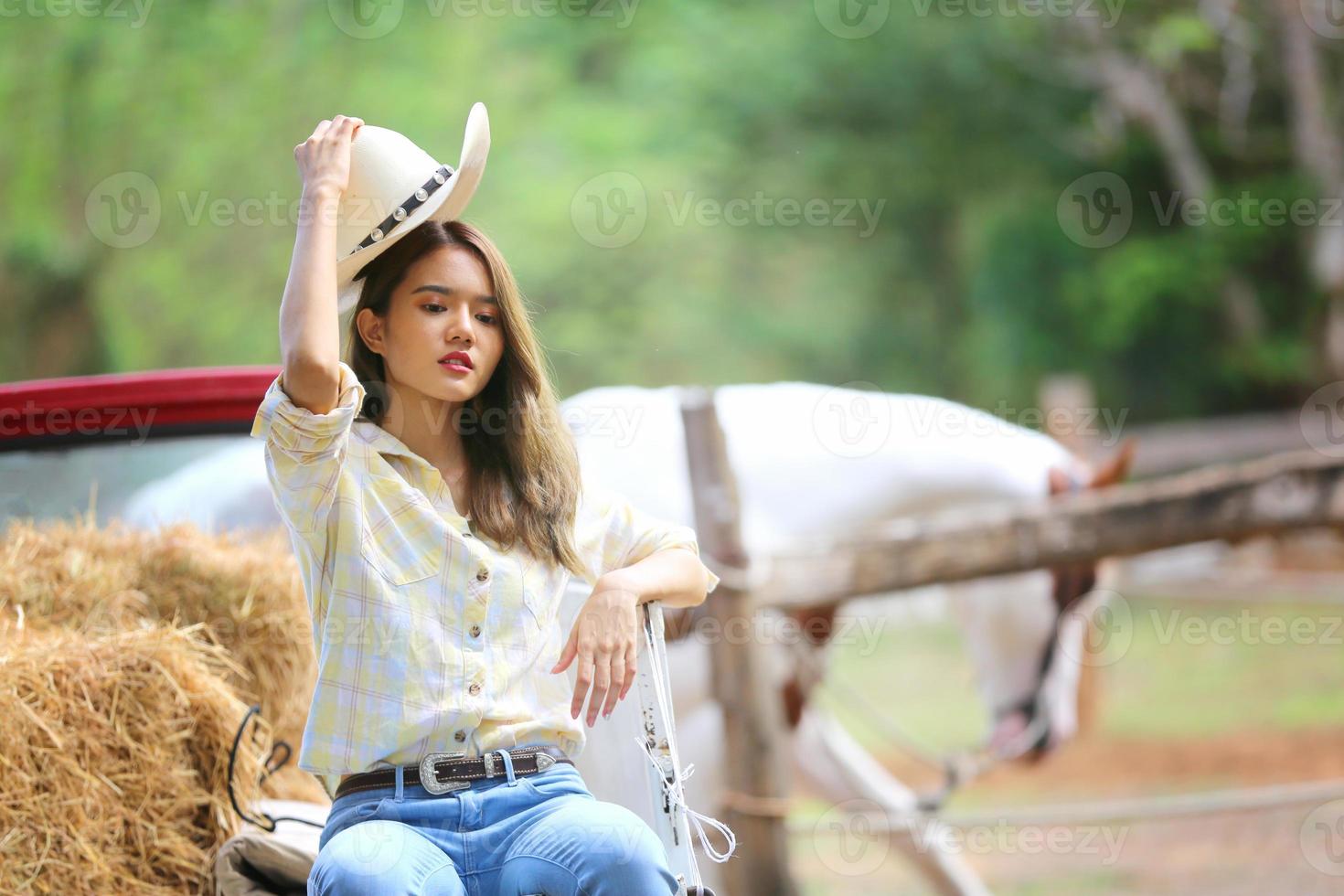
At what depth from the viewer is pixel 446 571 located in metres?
1.46

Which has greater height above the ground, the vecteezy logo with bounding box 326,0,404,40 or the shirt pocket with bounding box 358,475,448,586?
the vecteezy logo with bounding box 326,0,404,40

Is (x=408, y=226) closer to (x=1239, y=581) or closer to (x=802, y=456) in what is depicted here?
(x=802, y=456)

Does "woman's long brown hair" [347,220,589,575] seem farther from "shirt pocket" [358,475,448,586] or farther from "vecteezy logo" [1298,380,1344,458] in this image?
"vecteezy logo" [1298,380,1344,458]

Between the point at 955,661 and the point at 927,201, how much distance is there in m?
7.98

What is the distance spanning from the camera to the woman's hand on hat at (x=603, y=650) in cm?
139

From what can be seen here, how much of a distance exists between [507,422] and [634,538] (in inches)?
8.4

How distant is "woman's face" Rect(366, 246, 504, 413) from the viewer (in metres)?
1.48

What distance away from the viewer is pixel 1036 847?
5.23 metres
